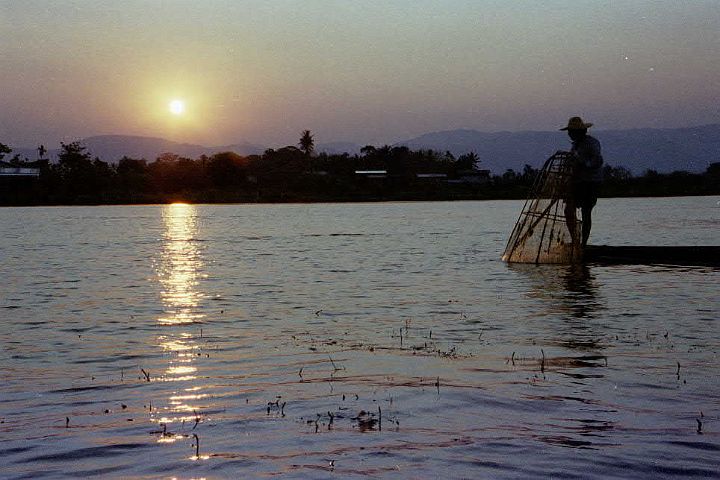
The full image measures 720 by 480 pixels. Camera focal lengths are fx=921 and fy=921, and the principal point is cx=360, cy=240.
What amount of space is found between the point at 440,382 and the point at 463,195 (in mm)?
144316

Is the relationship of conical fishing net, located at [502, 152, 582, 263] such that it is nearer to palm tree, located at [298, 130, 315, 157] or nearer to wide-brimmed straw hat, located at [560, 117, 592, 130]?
wide-brimmed straw hat, located at [560, 117, 592, 130]

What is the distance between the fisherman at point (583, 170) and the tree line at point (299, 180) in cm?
11517

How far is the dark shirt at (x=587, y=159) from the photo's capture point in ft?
58.1

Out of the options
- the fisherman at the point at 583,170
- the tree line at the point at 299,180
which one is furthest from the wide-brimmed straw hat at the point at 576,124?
the tree line at the point at 299,180

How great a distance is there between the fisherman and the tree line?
115 m

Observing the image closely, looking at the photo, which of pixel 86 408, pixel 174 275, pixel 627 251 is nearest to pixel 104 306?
pixel 174 275

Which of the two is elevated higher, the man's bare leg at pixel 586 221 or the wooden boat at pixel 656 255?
the man's bare leg at pixel 586 221

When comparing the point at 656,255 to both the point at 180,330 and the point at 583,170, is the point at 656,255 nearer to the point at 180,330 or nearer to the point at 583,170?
the point at 583,170

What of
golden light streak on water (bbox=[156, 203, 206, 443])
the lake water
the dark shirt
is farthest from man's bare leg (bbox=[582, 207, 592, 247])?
golden light streak on water (bbox=[156, 203, 206, 443])

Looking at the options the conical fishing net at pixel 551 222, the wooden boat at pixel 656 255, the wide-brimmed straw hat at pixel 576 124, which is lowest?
the wooden boat at pixel 656 255

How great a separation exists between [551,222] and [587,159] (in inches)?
63.6

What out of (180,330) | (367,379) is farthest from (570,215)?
(367,379)

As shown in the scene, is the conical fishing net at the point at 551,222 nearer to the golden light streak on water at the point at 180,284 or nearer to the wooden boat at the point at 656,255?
the wooden boat at the point at 656,255

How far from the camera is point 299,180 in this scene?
146 meters
